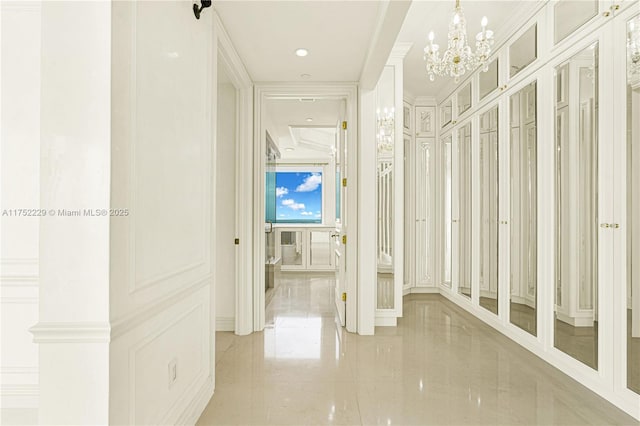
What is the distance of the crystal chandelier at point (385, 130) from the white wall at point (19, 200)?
9.19ft

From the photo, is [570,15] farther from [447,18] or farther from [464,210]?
[464,210]

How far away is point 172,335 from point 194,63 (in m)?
1.45

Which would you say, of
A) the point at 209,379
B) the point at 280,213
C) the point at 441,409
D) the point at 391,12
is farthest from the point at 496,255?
the point at 280,213

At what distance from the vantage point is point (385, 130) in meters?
3.64

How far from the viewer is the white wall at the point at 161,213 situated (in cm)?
121

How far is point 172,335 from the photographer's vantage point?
5.44ft

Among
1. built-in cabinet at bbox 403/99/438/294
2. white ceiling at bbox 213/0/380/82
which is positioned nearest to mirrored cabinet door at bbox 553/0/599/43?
white ceiling at bbox 213/0/380/82

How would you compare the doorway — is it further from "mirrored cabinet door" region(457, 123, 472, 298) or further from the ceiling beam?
"mirrored cabinet door" region(457, 123, 472, 298)

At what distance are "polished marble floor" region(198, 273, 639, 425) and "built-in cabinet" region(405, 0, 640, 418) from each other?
0.74 ft

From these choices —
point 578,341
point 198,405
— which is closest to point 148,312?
point 198,405

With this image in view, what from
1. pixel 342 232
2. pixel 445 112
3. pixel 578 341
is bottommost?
pixel 578 341

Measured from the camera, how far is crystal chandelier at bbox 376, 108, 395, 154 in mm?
3635

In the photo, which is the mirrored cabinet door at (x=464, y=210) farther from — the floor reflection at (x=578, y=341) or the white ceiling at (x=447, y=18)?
the floor reflection at (x=578, y=341)

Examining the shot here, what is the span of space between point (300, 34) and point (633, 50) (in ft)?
6.80
